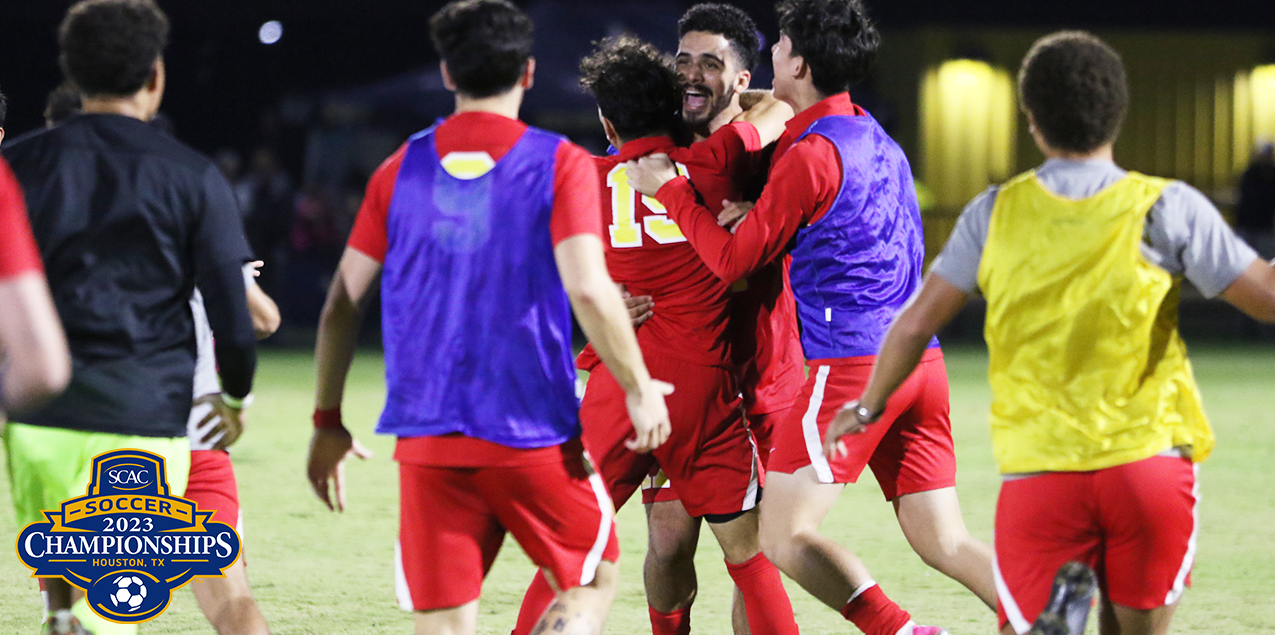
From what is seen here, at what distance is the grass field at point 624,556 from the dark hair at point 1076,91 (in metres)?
2.56

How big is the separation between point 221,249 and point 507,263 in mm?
700

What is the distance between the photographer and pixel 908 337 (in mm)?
3537

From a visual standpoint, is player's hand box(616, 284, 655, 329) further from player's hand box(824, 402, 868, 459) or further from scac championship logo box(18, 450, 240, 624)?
scac championship logo box(18, 450, 240, 624)

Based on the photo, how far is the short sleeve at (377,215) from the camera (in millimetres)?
3619

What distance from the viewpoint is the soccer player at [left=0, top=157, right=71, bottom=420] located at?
2619mm

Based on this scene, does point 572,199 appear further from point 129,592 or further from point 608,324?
point 129,592

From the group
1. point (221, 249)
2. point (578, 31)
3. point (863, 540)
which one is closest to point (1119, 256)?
point (221, 249)

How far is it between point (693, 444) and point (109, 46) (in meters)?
2.11

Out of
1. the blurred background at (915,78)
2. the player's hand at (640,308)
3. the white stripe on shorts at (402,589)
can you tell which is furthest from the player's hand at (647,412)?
the blurred background at (915,78)

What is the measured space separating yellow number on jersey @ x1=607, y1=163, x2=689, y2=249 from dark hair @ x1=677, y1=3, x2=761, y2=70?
547mm

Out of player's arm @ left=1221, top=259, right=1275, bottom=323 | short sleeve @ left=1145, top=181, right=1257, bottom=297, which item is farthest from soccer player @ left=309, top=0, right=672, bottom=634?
player's arm @ left=1221, top=259, right=1275, bottom=323

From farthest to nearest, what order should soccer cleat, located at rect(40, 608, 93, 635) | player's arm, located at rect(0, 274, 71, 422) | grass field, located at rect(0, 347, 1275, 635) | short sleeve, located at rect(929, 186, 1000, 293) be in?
1. grass field, located at rect(0, 347, 1275, 635)
2. soccer cleat, located at rect(40, 608, 93, 635)
3. short sleeve, located at rect(929, 186, 1000, 293)
4. player's arm, located at rect(0, 274, 71, 422)

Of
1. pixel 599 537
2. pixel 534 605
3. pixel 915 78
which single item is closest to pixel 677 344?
pixel 534 605

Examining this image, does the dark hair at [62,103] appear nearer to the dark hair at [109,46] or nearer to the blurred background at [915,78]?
the dark hair at [109,46]
